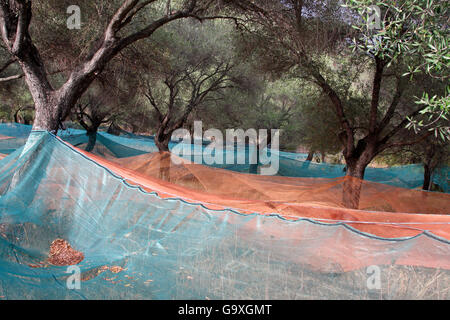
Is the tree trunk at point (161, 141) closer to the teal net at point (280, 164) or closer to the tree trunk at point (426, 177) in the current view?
the teal net at point (280, 164)

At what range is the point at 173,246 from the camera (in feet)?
9.93

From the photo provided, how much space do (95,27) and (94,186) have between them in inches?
154

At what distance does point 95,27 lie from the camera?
6.50m

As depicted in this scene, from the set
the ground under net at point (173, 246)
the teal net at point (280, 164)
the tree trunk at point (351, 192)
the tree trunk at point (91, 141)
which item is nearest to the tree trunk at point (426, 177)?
the teal net at point (280, 164)

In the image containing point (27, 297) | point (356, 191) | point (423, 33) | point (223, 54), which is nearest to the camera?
point (27, 297)

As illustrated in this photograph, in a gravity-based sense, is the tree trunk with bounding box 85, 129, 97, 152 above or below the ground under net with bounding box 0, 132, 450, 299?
above

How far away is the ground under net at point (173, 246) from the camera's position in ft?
7.94

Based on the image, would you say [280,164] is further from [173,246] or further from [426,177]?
[173,246]

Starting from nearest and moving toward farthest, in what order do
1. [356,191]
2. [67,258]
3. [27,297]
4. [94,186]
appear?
[27,297] → [67,258] → [94,186] → [356,191]

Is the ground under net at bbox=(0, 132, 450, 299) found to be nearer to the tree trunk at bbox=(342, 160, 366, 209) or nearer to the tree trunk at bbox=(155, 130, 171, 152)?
the tree trunk at bbox=(342, 160, 366, 209)

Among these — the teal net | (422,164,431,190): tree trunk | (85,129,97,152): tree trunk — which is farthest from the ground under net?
(85,129,97,152): tree trunk

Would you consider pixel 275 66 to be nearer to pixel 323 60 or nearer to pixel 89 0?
pixel 323 60

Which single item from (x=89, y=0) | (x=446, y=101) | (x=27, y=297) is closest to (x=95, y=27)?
(x=89, y=0)

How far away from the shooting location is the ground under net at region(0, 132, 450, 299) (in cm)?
242
